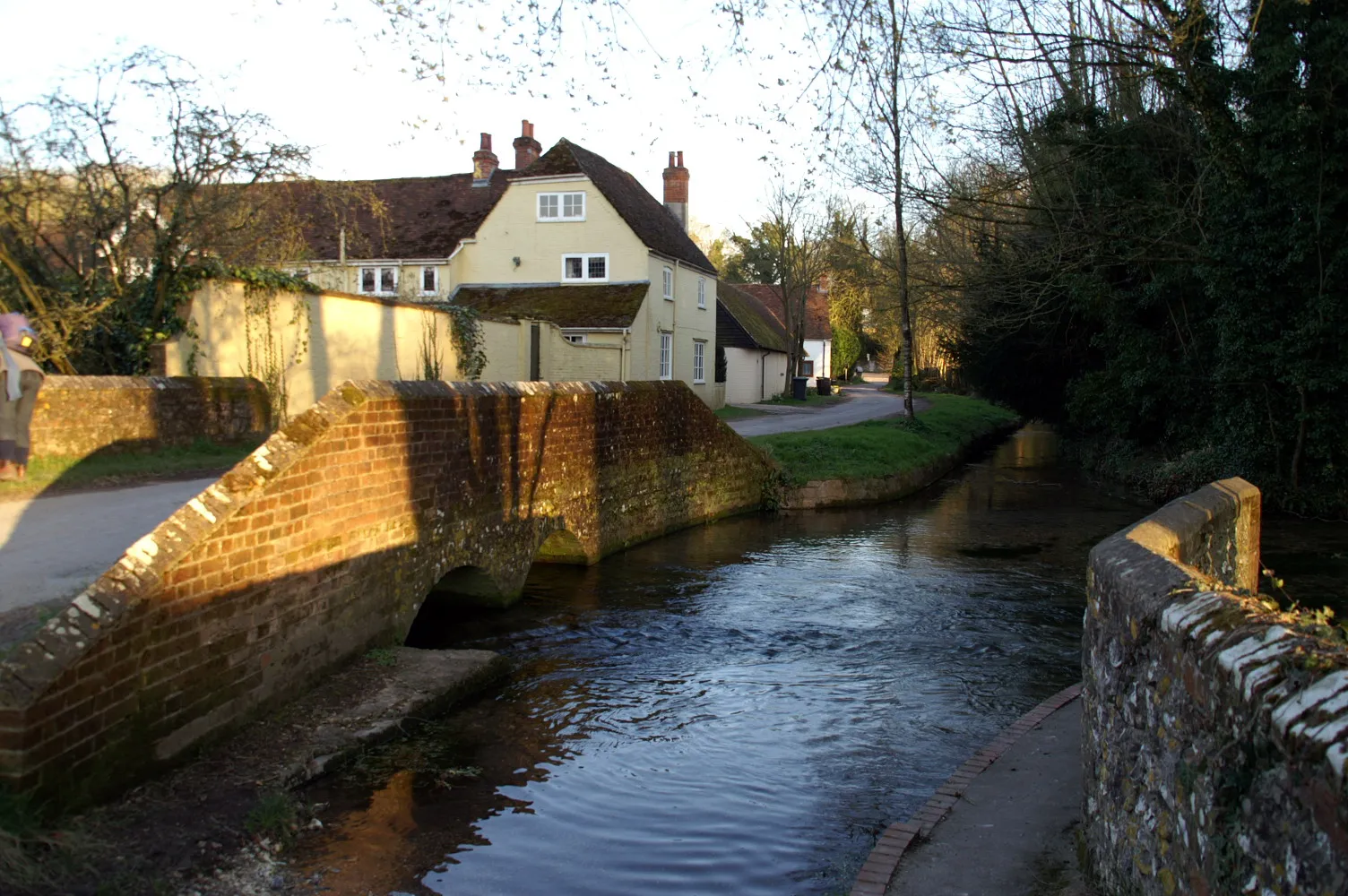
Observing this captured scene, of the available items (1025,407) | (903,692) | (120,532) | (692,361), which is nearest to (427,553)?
(120,532)

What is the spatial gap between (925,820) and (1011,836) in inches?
16.6

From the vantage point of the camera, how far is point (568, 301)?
109 feet

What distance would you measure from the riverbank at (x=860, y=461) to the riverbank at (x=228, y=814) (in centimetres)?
1295

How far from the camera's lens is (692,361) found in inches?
1544

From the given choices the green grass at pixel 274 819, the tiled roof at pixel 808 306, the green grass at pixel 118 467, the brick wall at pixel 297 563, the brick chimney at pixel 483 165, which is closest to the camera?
the brick wall at pixel 297 563

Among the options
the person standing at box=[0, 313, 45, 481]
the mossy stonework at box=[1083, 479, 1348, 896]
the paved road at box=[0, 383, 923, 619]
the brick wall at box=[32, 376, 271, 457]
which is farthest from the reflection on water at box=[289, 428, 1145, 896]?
the brick wall at box=[32, 376, 271, 457]

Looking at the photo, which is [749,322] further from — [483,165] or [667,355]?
[483,165]

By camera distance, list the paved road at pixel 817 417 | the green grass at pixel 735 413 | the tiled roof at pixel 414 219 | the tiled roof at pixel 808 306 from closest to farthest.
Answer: the paved road at pixel 817 417 < the green grass at pixel 735 413 < the tiled roof at pixel 414 219 < the tiled roof at pixel 808 306

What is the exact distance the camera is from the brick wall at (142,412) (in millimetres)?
11852

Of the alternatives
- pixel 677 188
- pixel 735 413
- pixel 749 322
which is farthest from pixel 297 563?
pixel 749 322

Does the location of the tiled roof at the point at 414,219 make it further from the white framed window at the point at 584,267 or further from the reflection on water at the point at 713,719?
the reflection on water at the point at 713,719

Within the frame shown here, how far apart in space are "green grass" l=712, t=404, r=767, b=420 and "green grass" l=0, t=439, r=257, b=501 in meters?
21.7

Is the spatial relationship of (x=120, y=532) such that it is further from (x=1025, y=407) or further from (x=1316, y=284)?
(x=1025, y=407)

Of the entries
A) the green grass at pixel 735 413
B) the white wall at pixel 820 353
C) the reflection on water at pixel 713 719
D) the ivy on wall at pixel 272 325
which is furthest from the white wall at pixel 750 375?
the reflection on water at pixel 713 719
